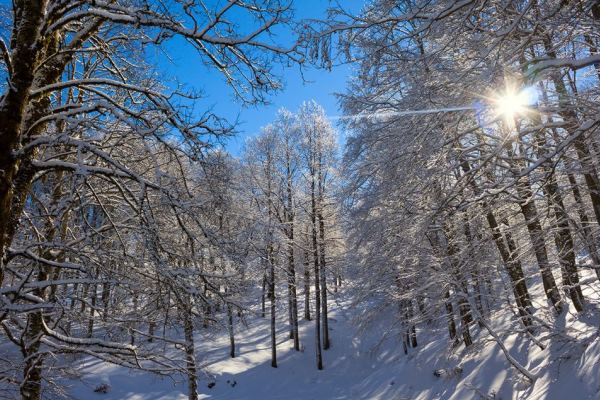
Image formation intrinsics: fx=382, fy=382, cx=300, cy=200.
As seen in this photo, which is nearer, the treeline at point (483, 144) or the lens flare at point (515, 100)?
the treeline at point (483, 144)

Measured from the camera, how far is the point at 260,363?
55.9ft

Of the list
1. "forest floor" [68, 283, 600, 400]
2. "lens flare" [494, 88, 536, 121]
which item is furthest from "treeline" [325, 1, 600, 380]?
"forest floor" [68, 283, 600, 400]

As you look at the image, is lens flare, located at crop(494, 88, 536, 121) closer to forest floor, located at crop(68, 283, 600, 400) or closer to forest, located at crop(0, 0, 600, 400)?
forest, located at crop(0, 0, 600, 400)

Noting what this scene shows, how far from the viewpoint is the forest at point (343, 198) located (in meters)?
3.16

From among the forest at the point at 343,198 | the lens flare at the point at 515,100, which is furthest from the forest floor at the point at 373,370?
the lens flare at the point at 515,100

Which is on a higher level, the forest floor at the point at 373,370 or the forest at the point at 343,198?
the forest at the point at 343,198

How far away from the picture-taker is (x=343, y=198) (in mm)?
9789

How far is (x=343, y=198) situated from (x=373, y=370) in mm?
10550

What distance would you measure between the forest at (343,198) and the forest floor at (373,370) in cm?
8

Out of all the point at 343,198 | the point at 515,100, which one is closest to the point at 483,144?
the point at 515,100

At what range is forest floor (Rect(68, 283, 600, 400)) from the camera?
550 centimetres

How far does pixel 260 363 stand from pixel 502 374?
11697 millimetres

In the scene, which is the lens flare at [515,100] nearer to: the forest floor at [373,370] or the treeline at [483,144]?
the treeline at [483,144]

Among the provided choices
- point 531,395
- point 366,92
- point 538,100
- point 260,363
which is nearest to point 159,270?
point 538,100
